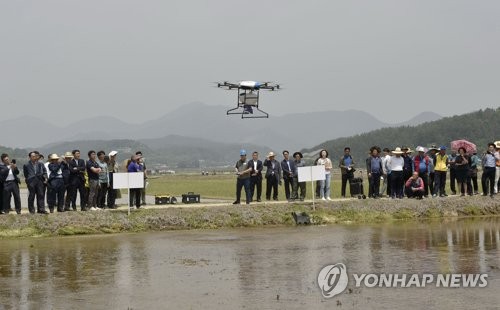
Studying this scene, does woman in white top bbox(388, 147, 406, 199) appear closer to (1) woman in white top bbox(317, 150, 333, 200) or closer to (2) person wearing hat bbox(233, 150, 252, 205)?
(1) woman in white top bbox(317, 150, 333, 200)

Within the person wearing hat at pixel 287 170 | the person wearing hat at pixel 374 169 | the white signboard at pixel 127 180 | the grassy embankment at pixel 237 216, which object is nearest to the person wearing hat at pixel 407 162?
the person wearing hat at pixel 374 169

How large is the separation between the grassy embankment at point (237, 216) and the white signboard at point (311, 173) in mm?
976

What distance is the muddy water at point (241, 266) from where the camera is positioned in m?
11.0

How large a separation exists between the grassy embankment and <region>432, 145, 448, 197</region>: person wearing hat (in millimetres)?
1367

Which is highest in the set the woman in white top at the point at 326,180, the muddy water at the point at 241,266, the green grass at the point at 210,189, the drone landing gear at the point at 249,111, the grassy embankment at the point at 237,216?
the drone landing gear at the point at 249,111

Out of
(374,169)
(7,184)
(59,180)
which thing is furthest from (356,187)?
(7,184)

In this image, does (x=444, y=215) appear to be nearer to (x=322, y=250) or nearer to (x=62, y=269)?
(x=322, y=250)

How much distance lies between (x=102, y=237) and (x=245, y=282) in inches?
332

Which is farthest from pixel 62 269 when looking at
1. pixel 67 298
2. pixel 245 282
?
pixel 245 282

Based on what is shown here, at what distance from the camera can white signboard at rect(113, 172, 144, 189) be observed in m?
22.7

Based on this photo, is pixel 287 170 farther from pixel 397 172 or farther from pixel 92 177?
pixel 92 177

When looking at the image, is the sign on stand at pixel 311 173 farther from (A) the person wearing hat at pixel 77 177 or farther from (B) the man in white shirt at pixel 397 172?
(A) the person wearing hat at pixel 77 177

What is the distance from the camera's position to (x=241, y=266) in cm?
1430

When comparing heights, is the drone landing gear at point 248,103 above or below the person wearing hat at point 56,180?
above
